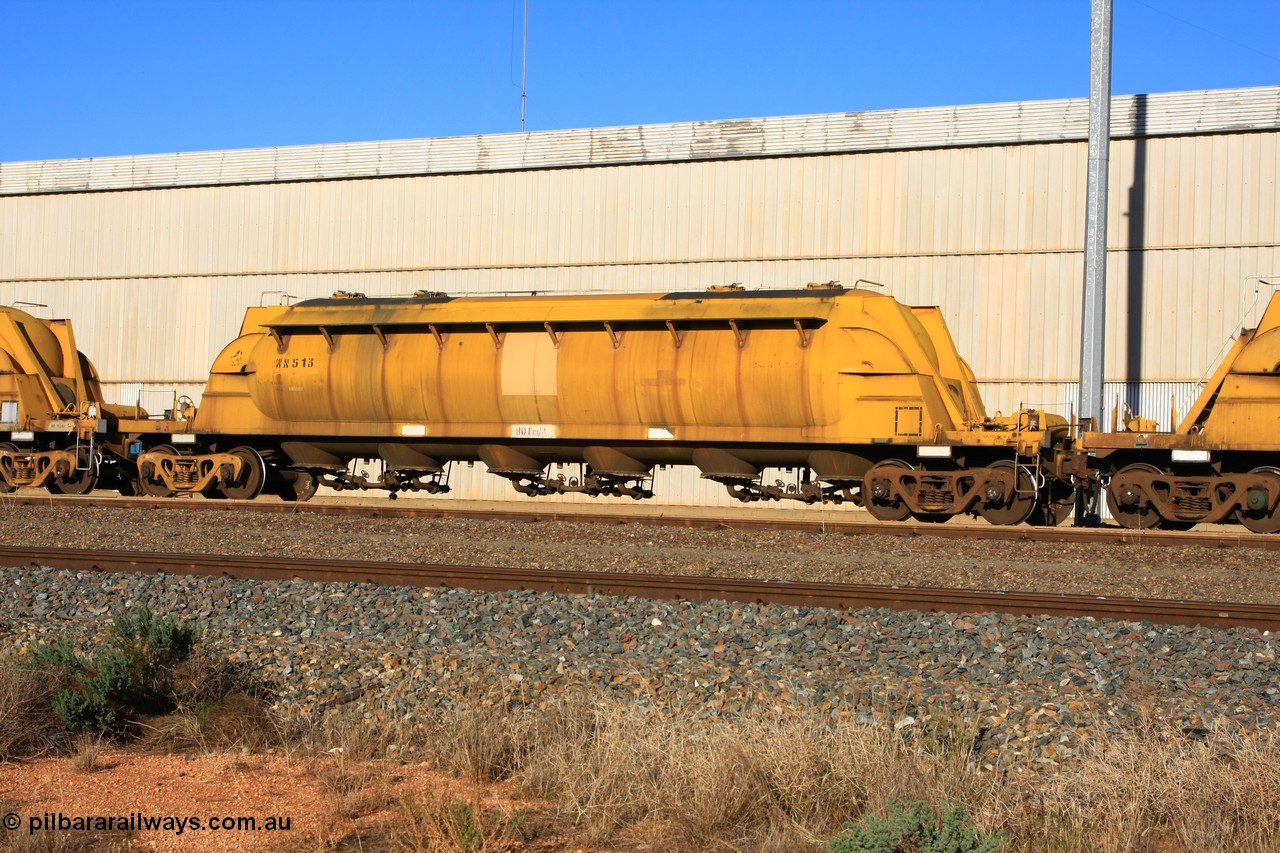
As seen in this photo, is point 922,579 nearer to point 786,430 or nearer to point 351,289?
point 786,430

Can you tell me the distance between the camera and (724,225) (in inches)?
1037

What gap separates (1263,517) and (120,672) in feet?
49.9

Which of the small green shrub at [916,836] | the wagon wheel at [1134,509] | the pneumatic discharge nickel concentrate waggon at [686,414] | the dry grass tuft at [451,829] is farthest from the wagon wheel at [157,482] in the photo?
the small green shrub at [916,836]

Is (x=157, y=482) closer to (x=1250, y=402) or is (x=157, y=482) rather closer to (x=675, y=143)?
(x=675, y=143)

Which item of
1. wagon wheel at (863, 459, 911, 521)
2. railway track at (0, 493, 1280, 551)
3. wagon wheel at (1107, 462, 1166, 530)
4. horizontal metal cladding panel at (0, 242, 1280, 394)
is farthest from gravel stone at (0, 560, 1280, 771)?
horizontal metal cladding panel at (0, 242, 1280, 394)

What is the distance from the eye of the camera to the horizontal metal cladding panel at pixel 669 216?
23656 millimetres

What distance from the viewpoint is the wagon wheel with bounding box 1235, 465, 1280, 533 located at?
52.6 feet

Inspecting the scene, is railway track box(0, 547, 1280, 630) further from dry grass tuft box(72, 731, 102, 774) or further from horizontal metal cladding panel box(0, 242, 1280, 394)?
horizontal metal cladding panel box(0, 242, 1280, 394)

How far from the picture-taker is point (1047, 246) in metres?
24.3

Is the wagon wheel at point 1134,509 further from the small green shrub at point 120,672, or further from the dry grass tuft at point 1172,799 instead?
the small green shrub at point 120,672

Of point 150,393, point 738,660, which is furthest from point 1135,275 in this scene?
point 150,393

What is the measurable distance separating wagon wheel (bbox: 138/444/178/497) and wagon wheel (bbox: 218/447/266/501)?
119 centimetres

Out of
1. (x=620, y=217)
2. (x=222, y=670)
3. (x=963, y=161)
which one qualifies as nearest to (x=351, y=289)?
(x=620, y=217)

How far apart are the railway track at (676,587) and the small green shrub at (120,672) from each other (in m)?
3.30
